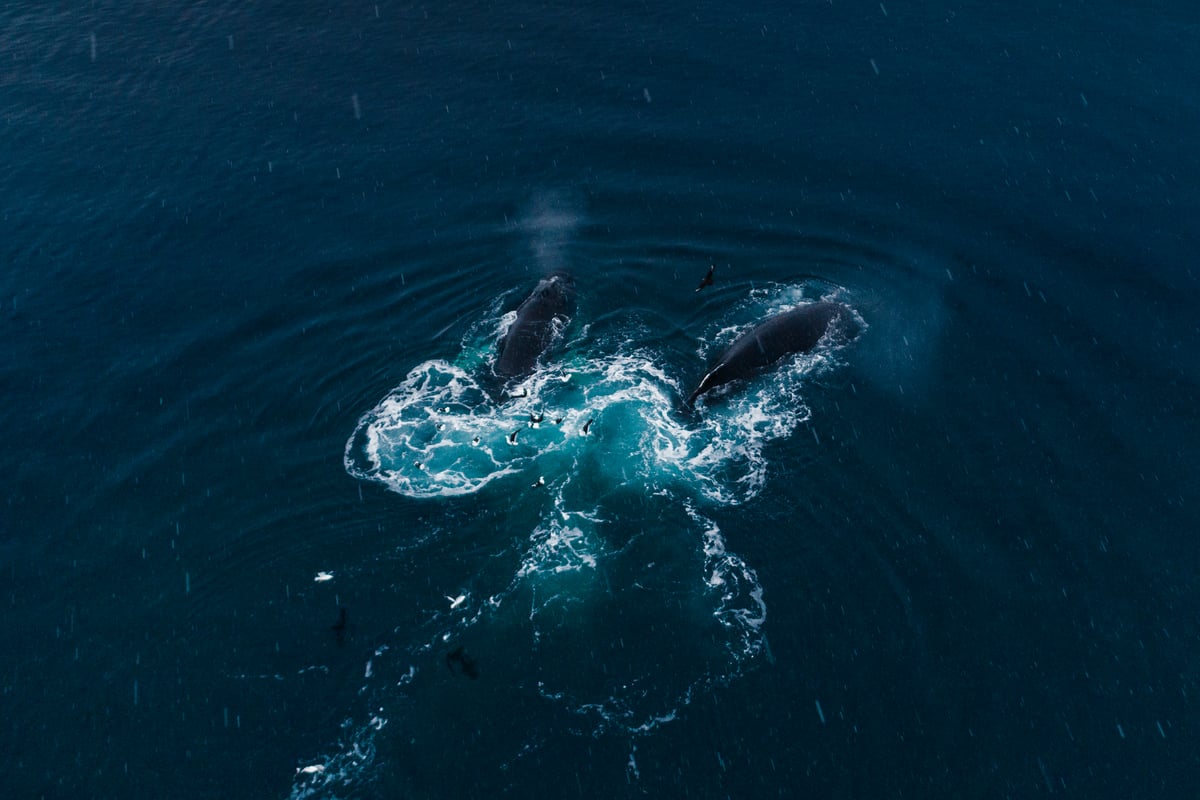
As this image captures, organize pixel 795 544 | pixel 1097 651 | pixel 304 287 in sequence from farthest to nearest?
pixel 304 287 → pixel 795 544 → pixel 1097 651

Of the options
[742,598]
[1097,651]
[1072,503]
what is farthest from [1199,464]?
[742,598]

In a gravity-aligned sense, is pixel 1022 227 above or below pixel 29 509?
above

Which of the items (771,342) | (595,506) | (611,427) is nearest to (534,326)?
(611,427)

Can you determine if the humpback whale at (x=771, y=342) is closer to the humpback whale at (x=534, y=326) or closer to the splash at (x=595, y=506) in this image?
the splash at (x=595, y=506)

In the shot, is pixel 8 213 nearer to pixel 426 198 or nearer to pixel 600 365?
pixel 426 198

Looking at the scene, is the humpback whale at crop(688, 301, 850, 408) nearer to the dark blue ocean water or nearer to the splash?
the splash

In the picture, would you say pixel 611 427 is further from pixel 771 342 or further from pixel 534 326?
pixel 771 342
